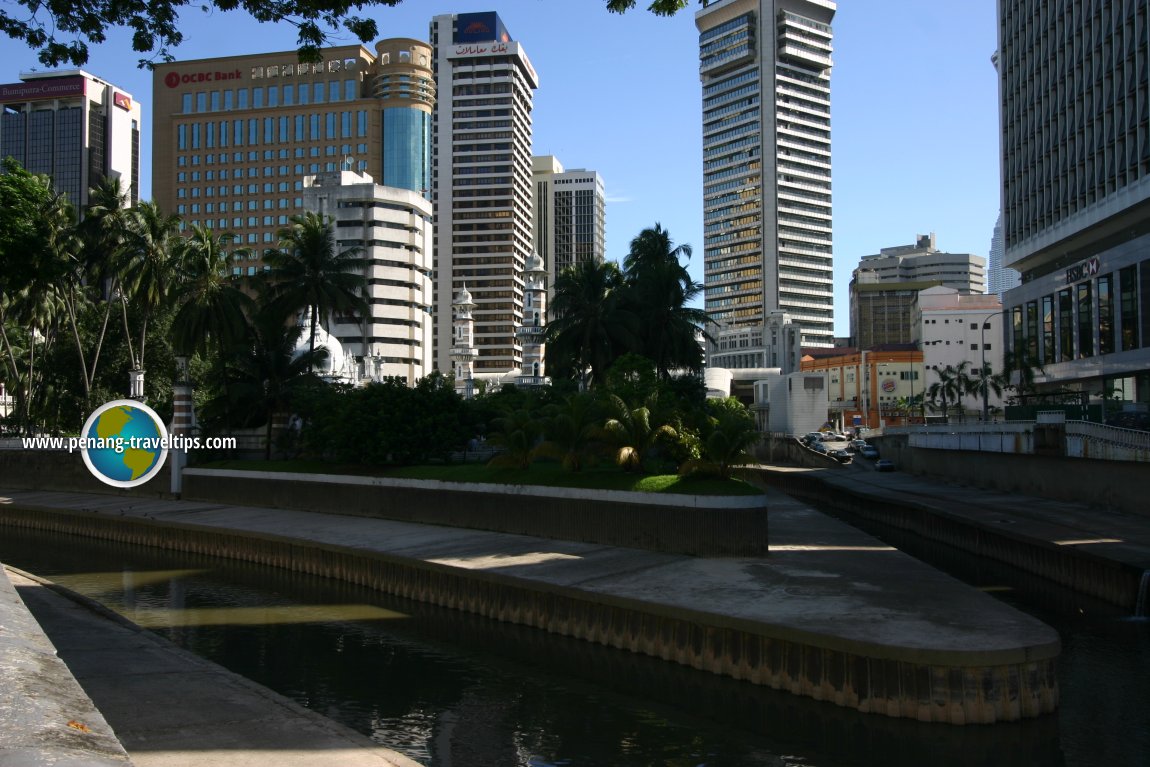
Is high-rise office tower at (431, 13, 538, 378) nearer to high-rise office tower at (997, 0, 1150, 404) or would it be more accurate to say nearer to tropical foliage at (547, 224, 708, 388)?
high-rise office tower at (997, 0, 1150, 404)

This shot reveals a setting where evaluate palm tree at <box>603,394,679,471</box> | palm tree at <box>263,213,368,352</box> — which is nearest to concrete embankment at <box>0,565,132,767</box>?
palm tree at <box>603,394,679,471</box>

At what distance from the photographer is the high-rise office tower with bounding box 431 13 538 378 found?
179m

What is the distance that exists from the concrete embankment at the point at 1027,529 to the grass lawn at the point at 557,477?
1045 centimetres

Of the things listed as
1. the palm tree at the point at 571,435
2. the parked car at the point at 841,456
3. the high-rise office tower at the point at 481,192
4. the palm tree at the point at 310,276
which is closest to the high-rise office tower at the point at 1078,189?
the parked car at the point at 841,456

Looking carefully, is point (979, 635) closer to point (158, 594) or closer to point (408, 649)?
point (408, 649)

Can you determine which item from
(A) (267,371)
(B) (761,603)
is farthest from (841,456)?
(B) (761,603)

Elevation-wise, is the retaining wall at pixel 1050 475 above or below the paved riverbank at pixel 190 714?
above

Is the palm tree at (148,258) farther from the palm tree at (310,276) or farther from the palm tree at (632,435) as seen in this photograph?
the palm tree at (632,435)

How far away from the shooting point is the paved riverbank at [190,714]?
1160 cm

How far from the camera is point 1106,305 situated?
216 ft

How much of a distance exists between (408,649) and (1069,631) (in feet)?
55.8

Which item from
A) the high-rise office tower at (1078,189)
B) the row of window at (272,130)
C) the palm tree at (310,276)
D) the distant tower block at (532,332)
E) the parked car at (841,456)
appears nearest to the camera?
the palm tree at (310,276)

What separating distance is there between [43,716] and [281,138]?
578 feet

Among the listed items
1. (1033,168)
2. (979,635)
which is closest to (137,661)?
(979,635)
